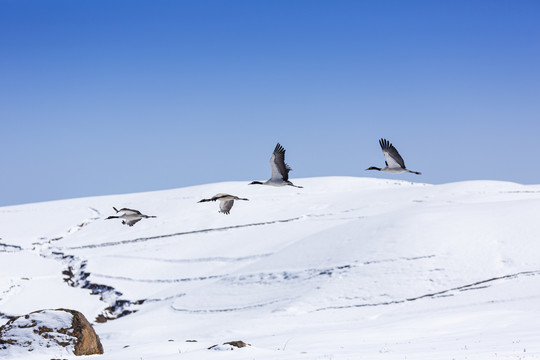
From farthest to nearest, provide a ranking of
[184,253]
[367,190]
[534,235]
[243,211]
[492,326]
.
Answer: [367,190] → [243,211] → [184,253] → [534,235] → [492,326]

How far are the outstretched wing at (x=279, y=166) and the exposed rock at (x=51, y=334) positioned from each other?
10494 mm

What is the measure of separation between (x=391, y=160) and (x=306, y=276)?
24045 millimetres

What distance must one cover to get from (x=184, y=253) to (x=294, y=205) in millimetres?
13352

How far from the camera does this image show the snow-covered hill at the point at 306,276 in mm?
23719

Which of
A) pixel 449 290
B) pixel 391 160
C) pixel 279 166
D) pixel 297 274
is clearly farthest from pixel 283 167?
pixel 297 274

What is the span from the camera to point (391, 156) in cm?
1365

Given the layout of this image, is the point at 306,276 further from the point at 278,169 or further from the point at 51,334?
the point at 278,169

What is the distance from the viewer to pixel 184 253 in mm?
48406

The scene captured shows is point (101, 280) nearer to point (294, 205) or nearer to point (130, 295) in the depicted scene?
point (130, 295)

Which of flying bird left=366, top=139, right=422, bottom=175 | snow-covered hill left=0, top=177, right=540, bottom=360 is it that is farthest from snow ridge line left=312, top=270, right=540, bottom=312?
flying bird left=366, top=139, right=422, bottom=175

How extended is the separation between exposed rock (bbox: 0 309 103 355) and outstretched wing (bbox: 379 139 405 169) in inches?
458

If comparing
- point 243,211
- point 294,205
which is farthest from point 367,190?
point 243,211

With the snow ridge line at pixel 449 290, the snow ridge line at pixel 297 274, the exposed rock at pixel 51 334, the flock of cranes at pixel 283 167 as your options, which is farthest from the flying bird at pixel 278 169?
the snow ridge line at pixel 297 274

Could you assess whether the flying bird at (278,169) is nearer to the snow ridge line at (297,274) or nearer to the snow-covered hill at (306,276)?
the snow-covered hill at (306,276)
